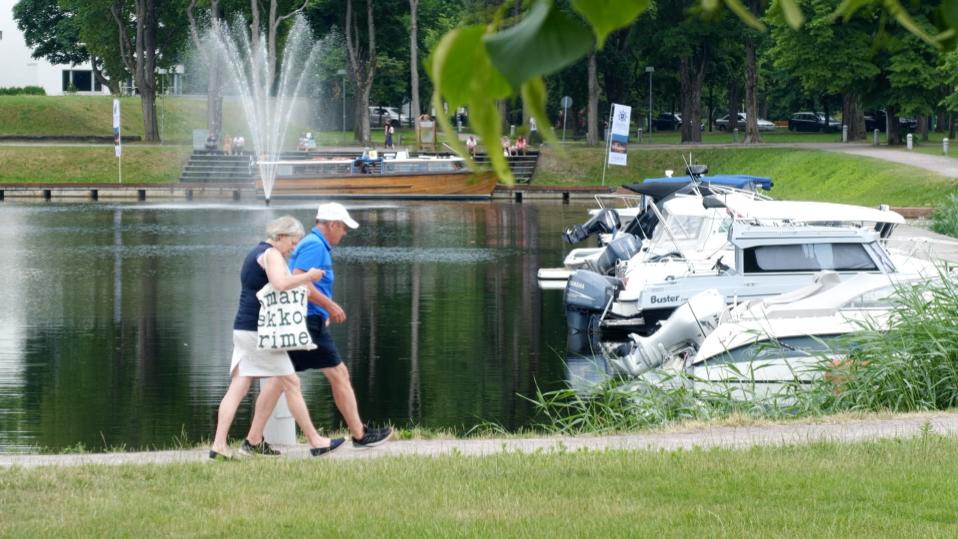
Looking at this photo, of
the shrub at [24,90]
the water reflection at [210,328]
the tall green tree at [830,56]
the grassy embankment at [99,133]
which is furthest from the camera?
the shrub at [24,90]

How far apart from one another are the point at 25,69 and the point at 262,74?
1342 inches

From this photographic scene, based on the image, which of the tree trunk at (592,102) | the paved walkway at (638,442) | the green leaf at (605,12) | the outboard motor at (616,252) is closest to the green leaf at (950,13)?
the green leaf at (605,12)

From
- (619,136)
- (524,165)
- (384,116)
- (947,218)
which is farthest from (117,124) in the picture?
(384,116)

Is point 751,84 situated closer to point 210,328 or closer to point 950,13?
point 210,328

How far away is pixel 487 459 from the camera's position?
10.3m

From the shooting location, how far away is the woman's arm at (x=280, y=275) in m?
11.0

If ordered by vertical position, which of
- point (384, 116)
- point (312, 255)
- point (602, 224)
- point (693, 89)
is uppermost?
point (693, 89)

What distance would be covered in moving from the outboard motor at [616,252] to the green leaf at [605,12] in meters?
25.9

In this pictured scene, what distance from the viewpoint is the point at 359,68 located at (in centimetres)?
8256

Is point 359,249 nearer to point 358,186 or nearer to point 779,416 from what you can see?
point 358,186

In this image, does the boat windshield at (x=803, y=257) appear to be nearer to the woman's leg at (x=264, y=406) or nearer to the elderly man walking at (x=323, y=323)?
the elderly man walking at (x=323, y=323)

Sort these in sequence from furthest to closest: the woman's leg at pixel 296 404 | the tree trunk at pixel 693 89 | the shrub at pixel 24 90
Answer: the shrub at pixel 24 90 → the tree trunk at pixel 693 89 → the woman's leg at pixel 296 404

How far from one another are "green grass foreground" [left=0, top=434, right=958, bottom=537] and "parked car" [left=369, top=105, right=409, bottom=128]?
98.5m

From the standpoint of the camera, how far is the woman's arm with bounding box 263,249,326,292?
36.1 ft
